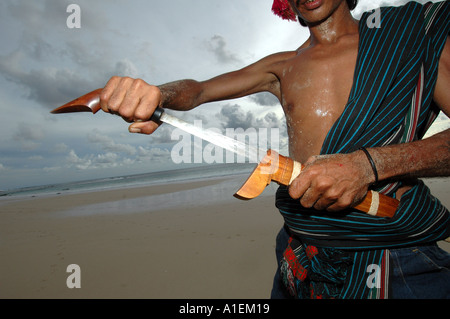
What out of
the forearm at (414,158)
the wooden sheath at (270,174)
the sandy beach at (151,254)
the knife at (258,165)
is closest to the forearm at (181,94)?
the knife at (258,165)

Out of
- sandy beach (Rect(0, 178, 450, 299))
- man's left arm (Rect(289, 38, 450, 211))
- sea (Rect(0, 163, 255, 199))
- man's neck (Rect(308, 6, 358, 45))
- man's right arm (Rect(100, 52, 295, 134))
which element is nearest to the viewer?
man's left arm (Rect(289, 38, 450, 211))

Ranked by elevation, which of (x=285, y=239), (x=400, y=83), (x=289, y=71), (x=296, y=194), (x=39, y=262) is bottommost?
(x=39, y=262)

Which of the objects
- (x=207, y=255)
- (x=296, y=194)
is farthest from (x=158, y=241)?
(x=296, y=194)

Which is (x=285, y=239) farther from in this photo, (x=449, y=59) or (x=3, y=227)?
(x=3, y=227)

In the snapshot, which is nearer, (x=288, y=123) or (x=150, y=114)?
(x=150, y=114)

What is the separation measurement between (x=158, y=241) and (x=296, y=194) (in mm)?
4333

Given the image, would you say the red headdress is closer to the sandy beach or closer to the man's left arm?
the man's left arm

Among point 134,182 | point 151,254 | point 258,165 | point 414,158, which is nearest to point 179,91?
point 258,165

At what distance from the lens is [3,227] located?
23.0ft

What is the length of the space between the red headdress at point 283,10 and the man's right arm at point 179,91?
507mm

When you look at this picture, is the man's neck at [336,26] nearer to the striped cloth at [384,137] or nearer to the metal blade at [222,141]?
the striped cloth at [384,137]

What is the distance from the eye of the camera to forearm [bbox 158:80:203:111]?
1.29m

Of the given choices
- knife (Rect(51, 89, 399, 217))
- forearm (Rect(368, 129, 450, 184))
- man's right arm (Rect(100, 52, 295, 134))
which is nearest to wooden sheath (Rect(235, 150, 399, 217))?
knife (Rect(51, 89, 399, 217))

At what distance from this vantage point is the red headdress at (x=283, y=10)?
200 centimetres
